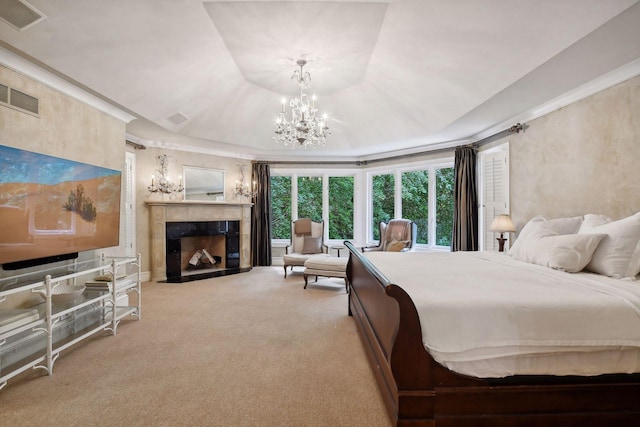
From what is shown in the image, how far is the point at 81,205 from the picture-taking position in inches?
120

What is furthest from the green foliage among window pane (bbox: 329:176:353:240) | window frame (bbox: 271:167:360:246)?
window pane (bbox: 329:176:353:240)

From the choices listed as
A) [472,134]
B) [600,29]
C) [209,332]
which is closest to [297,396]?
[209,332]

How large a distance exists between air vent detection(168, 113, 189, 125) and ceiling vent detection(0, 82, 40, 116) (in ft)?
5.48

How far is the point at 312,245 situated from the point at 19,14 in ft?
16.2

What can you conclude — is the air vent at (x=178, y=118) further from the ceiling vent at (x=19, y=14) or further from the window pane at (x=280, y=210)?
the window pane at (x=280, y=210)

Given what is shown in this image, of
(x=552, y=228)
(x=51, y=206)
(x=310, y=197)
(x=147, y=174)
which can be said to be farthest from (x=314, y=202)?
(x=51, y=206)

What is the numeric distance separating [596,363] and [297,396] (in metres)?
1.67

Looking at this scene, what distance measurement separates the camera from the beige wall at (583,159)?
109 inches

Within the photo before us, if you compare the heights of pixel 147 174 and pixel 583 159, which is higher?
pixel 147 174

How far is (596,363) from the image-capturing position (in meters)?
1.57

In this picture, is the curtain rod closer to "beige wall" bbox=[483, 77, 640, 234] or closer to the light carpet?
"beige wall" bbox=[483, 77, 640, 234]

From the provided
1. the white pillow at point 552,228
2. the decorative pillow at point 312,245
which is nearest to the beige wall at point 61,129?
the decorative pillow at point 312,245

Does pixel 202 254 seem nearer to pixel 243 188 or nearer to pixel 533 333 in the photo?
pixel 243 188

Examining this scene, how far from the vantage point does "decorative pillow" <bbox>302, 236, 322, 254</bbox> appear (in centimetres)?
618
